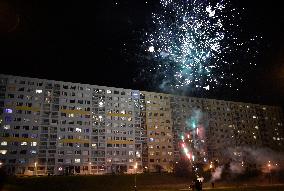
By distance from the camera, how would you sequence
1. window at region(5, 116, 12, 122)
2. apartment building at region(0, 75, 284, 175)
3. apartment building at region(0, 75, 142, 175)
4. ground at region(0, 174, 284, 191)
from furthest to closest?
apartment building at region(0, 75, 284, 175) → window at region(5, 116, 12, 122) → apartment building at region(0, 75, 142, 175) → ground at region(0, 174, 284, 191)

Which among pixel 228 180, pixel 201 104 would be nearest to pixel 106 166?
pixel 228 180

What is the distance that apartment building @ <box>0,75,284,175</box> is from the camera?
89312 mm

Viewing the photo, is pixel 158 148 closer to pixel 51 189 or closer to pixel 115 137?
pixel 115 137

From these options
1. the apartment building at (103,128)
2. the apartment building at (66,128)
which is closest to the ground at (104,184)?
the apartment building at (66,128)

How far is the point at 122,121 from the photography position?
105m

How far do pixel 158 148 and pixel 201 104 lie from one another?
27.9 meters

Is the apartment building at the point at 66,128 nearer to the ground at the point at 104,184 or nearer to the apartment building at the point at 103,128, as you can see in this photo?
the apartment building at the point at 103,128

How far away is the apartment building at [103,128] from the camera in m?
89.3

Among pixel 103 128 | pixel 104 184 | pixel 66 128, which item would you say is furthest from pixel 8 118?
pixel 104 184

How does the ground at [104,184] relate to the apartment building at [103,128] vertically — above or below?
below

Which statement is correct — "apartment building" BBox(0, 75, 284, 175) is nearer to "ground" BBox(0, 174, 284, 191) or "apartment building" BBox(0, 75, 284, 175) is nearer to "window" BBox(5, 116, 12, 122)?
"window" BBox(5, 116, 12, 122)

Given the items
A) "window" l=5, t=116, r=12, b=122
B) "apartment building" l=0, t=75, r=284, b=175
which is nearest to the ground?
"apartment building" l=0, t=75, r=284, b=175

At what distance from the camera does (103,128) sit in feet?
331

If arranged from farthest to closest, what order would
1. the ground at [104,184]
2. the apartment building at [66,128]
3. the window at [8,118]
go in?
the window at [8,118] → the apartment building at [66,128] → the ground at [104,184]
